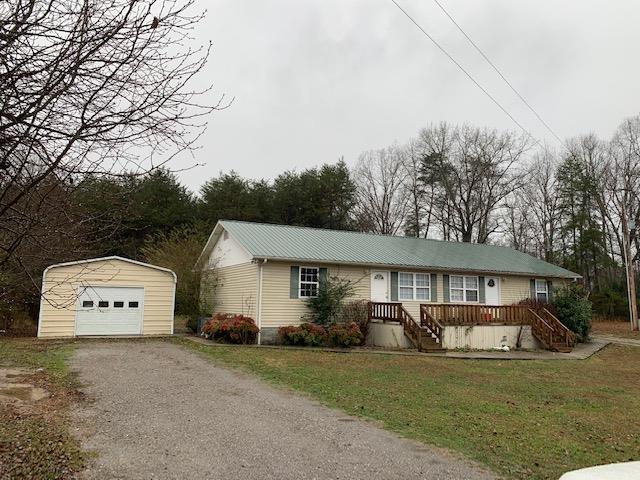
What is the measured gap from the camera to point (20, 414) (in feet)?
21.5

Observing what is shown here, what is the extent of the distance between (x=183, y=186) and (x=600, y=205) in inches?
1263

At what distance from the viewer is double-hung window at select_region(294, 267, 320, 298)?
56.1 feet

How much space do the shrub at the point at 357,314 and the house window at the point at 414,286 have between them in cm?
200

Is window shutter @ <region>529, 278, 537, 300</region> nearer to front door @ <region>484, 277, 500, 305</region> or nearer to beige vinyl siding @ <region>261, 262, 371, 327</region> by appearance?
front door @ <region>484, 277, 500, 305</region>

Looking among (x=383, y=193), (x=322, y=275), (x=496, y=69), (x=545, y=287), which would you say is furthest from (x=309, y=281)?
(x=383, y=193)

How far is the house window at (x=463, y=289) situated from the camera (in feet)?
65.9

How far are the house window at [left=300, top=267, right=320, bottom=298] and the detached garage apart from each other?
5375 millimetres

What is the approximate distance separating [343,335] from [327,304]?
143 cm

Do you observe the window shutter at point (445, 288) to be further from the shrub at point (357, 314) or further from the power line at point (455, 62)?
the power line at point (455, 62)

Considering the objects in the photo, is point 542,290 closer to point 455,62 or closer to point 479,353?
point 479,353

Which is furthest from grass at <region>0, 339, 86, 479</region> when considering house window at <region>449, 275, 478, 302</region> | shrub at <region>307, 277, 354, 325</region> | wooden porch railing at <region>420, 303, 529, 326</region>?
house window at <region>449, 275, 478, 302</region>

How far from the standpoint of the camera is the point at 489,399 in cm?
841

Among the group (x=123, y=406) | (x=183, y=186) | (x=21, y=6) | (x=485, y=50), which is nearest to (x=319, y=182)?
(x=183, y=186)

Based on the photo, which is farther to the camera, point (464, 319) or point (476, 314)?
point (476, 314)
